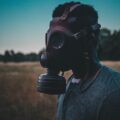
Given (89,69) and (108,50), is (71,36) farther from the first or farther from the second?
(108,50)

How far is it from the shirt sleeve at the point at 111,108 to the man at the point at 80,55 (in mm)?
66

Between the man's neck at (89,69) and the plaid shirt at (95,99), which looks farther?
the man's neck at (89,69)

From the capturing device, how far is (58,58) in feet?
7.81

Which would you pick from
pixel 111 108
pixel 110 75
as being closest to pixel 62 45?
pixel 110 75

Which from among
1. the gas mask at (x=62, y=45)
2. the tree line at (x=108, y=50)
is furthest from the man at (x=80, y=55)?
the tree line at (x=108, y=50)

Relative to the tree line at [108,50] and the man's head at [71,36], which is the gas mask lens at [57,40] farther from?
the tree line at [108,50]

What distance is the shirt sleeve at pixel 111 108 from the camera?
7.13 feet

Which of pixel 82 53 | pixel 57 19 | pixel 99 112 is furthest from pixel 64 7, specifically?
pixel 99 112

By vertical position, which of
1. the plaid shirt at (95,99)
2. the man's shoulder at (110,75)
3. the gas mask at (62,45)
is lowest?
the plaid shirt at (95,99)

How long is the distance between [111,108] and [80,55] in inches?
15.6

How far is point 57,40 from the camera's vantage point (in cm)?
237

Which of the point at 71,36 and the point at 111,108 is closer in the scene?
the point at 111,108

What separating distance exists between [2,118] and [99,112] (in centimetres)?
643

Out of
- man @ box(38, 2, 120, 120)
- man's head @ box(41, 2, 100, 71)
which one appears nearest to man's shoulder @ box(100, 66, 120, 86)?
man @ box(38, 2, 120, 120)
